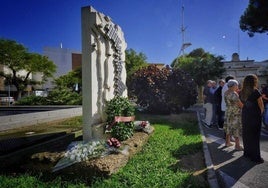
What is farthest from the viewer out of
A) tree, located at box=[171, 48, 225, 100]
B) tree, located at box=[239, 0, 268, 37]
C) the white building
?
the white building

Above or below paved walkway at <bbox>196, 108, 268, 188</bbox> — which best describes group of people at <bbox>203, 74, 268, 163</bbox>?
above

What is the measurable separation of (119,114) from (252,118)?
302 cm

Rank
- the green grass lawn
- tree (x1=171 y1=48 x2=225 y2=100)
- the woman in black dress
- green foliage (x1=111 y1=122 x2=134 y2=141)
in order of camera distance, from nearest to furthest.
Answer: the green grass lawn
the woman in black dress
green foliage (x1=111 y1=122 x2=134 y2=141)
tree (x1=171 y1=48 x2=225 y2=100)

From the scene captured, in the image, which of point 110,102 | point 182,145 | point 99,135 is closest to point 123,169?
point 99,135

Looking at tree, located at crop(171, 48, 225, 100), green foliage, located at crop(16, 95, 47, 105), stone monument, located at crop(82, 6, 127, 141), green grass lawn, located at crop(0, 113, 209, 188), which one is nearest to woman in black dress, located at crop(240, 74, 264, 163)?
green grass lawn, located at crop(0, 113, 209, 188)

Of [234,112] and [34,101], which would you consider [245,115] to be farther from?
[34,101]

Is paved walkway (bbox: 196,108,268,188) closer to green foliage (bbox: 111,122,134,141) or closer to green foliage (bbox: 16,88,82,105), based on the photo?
green foliage (bbox: 111,122,134,141)

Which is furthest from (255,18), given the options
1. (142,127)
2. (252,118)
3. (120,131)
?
(120,131)

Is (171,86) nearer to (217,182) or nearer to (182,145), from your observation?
(182,145)

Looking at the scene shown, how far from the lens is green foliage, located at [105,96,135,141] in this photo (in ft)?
19.4

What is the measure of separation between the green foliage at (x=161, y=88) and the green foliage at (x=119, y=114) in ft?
24.4

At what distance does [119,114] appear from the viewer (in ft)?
20.2

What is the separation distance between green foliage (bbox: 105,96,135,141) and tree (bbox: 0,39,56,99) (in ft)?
112

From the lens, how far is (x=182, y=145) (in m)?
6.67
